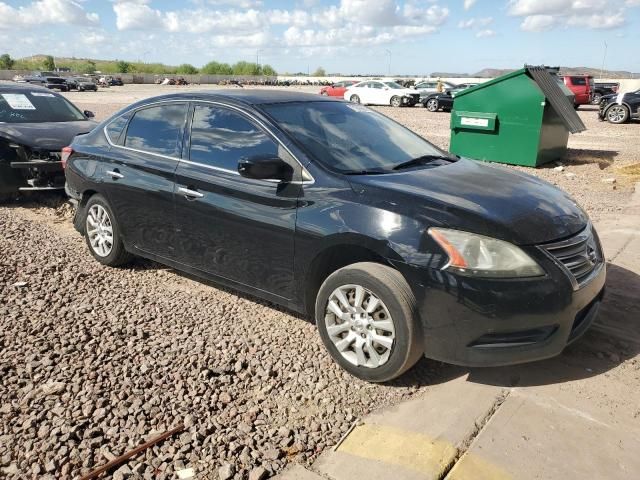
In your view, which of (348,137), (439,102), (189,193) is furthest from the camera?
(439,102)

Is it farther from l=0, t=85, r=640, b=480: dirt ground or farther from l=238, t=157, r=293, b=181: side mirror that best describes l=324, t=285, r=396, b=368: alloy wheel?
l=238, t=157, r=293, b=181: side mirror

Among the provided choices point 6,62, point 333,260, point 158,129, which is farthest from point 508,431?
point 6,62

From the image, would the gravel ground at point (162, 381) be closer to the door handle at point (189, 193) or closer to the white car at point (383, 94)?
the door handle at point (189, 193)

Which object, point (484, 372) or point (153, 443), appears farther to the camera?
point (484, 372)

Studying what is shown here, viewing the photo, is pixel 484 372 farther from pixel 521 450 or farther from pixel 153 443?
pixel 153 443

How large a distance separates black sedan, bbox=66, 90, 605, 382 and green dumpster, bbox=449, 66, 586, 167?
638 cm

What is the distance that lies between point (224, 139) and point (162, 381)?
1.77 metres

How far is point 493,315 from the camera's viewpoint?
2916 mm

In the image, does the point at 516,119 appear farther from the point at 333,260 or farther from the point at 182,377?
the point at 182,377

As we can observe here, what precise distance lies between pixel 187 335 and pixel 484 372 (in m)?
2.05

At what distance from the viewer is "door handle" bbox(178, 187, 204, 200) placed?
4071 millimetres

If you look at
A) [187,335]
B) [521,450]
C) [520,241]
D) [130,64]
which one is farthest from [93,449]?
[130,64]

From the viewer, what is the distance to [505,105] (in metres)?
10.3

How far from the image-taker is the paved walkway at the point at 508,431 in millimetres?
2572
